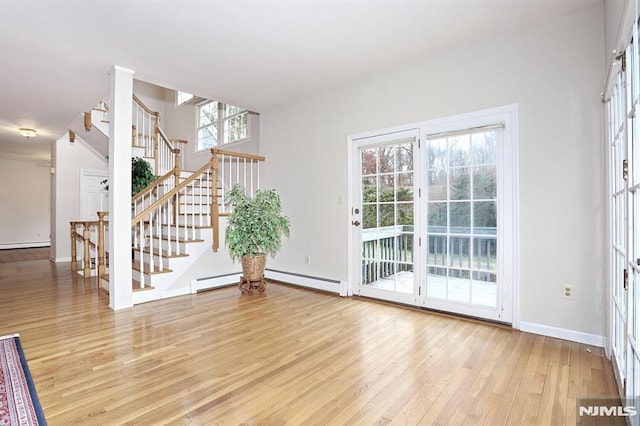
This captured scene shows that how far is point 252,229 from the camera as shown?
13.9 feet

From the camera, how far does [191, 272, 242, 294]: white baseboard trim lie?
4340mm

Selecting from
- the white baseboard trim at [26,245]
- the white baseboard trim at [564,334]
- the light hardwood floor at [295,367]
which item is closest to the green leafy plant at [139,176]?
the light hardwood floor at [295,367]

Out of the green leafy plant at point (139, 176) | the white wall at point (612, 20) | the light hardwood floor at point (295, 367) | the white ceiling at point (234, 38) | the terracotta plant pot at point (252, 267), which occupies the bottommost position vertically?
the light hardwood floor at point (295, 367)

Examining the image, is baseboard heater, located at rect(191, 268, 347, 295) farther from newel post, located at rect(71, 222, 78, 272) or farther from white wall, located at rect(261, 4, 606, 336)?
newel post, located at rect(71, 222, 78, 272)

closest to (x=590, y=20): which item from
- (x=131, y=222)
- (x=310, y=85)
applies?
(x=310, y=85)

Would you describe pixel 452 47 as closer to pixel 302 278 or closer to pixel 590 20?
pixel 590 20

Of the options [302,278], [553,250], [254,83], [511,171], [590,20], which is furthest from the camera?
[302,278]

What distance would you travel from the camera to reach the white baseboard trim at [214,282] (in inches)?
171

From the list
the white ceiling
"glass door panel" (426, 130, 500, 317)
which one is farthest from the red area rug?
"glass door panel" (426, 130, 500, 317)

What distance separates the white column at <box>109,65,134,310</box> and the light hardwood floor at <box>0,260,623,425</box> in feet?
1.08

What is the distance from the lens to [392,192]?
A: 379cm

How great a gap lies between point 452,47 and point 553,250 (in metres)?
2.15

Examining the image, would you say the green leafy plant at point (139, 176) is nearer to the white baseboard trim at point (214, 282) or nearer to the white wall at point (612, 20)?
the white baseboard trim at point (214, 282)

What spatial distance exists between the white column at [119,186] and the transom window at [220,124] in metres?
2.43
